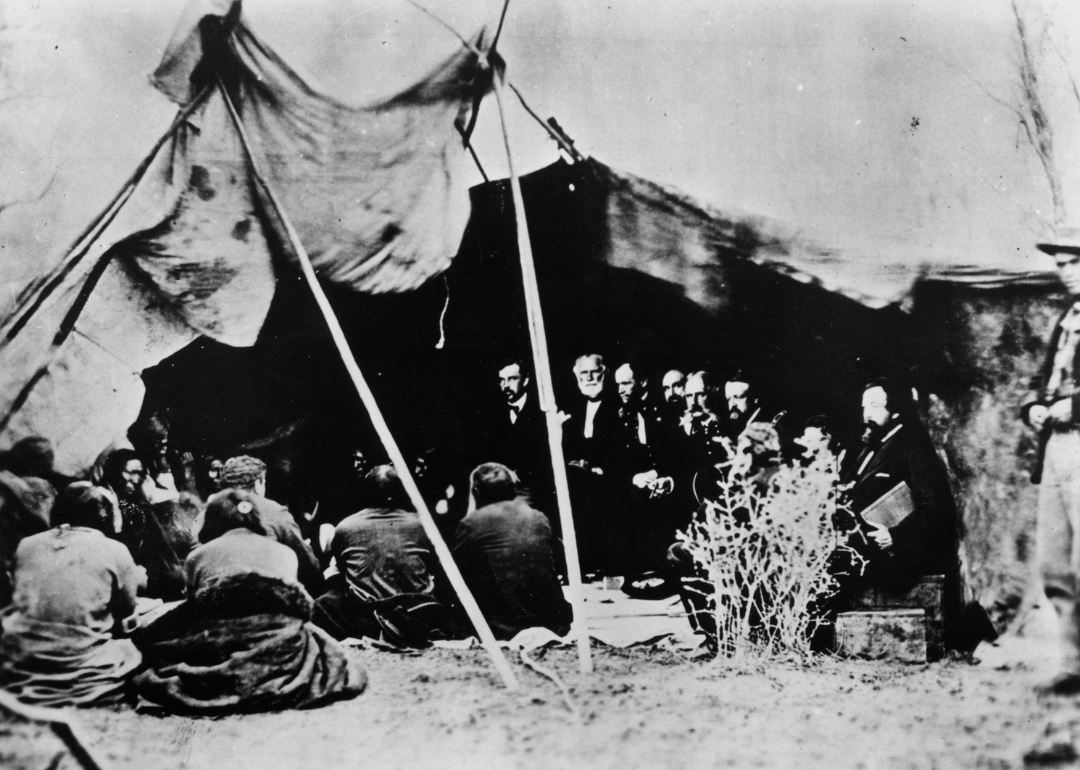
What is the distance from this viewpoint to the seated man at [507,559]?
3205 mm

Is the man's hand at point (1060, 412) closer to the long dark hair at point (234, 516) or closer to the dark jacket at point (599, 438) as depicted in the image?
the dark jacket at point (599, 438)

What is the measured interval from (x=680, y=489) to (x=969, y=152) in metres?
1.84

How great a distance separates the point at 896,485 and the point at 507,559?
1.58m

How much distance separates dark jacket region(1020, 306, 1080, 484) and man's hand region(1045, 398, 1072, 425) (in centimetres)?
2

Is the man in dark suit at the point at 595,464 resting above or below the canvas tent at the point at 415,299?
below

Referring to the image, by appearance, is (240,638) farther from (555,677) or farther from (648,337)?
(648,337)

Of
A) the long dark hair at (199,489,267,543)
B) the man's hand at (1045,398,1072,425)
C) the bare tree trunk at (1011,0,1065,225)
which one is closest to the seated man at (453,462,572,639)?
the long dark hair at (199,489,267,543)

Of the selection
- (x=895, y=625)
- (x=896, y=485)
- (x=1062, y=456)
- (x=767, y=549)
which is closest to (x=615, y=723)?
(x=767, y=549)

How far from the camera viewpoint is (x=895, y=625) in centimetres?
321

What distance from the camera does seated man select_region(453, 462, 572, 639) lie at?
3205 millimetres

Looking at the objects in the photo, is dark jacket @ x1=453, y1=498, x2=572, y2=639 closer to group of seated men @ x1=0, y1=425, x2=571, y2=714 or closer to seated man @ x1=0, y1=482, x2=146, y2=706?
group of seated men @ x1=0, y1=425, x2=571, y2=714

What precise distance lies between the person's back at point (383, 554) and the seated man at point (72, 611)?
0.85 meters

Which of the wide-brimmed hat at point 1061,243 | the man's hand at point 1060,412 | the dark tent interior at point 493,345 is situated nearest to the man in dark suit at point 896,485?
the dark tent interior at point 493,345

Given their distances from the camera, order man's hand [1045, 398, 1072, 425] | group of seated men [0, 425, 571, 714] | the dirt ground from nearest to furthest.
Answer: the dirt ground
group of seated men [0, 425, 571, 714]
man's hand [1045, 398, 1072, 425]
